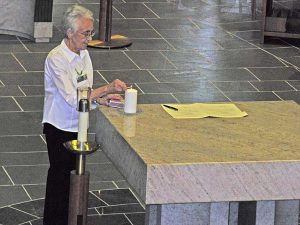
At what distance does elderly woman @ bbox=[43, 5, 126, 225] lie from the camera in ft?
20.6

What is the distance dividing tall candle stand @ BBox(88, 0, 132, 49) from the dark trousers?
184 inches

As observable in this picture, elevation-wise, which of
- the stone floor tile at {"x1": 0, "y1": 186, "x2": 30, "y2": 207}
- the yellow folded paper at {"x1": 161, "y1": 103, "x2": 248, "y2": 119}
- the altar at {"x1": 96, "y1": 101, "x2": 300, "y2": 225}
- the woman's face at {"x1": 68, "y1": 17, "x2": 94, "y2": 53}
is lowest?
the stone floor tile at {"x1": 0, "y1": 186, "x2": 30, "y2": 207}

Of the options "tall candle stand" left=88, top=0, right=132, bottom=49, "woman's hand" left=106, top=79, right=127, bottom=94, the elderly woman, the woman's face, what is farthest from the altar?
"tall candle stand" left=88, top=0, right=132, bottom=49

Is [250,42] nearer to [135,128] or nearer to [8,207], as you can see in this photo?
[8,207]

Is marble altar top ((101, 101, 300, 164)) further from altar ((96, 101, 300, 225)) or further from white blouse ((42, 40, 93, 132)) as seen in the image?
white blouse ((42, 40, 93, 132))

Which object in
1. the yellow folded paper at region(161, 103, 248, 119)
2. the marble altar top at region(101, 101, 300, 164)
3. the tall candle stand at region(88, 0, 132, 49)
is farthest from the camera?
the tall candle stand at region(88, 0, 132, 49)

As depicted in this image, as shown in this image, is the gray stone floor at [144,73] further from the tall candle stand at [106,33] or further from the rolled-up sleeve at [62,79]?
the rolled-up sleeve at [62,79]

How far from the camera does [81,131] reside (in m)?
5.09

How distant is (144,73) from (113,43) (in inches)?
39.3

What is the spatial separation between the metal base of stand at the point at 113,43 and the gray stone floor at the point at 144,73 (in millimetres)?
95

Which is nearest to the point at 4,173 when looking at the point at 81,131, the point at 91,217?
the point at 91,217

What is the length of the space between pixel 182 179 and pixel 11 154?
3.12m

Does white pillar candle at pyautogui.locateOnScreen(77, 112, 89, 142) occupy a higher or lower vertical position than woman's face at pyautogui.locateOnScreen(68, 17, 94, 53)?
lower

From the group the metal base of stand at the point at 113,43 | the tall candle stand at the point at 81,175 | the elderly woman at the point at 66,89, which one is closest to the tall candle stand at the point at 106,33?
the metal base of stand at the point at 113,43
